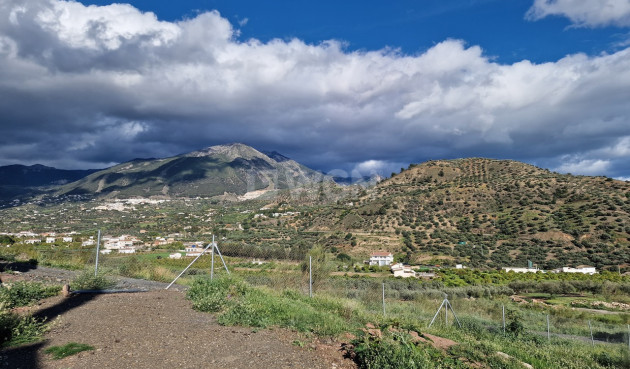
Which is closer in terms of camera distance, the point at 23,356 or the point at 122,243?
the point at 23,356

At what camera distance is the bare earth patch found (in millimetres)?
5027

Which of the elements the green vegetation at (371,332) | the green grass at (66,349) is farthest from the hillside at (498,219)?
the green grass at (66,349)

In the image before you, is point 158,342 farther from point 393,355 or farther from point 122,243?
point 122,243

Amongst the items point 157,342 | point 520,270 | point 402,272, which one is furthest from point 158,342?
point 520,270

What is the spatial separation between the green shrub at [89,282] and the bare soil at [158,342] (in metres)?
0.89

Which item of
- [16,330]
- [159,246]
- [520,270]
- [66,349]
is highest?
[16,330]

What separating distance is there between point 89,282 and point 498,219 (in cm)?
5708

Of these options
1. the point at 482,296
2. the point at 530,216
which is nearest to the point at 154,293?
the point at 482,296

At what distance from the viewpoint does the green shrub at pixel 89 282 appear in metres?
9.07

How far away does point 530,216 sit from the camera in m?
52.9

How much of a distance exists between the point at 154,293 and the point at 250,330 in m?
4.32

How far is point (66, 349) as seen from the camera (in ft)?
17.1

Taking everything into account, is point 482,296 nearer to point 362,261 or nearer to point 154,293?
point 362,261

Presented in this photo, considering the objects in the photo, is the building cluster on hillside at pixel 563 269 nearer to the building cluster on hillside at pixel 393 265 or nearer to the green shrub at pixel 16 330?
the building cluster on hillside at pixel 393 265
